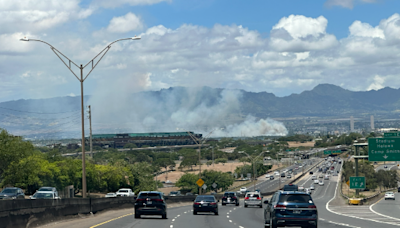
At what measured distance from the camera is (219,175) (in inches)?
5256

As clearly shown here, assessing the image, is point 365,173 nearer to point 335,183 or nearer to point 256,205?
point 335,183

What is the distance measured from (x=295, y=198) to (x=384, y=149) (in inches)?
1463

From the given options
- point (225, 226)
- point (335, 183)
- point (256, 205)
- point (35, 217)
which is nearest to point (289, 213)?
point (225, 226)

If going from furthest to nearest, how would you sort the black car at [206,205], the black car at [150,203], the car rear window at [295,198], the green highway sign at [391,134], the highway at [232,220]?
the green highway sign at [391,134] < the black car at [206,205] < the black car at [150,203] < the highway at [232,220] < the car rear window at [295,198]

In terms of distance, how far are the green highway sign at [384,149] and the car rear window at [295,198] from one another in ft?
120

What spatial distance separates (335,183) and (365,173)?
53.4 feet

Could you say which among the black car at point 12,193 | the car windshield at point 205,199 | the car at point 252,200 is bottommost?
the car at point 252,200

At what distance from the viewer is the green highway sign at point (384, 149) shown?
56.3m

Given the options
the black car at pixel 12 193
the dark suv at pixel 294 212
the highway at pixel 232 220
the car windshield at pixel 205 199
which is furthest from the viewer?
the black car at pixel 12 193

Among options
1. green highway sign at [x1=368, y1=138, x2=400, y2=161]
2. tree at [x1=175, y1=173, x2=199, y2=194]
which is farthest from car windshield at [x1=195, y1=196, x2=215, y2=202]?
tree at [x1=175, y1=173, x2=199, y2=194]

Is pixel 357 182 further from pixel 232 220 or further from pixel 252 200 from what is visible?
pixel 232 220

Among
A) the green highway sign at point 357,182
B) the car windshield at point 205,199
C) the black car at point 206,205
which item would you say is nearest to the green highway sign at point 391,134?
the green highway sign at point 357,182

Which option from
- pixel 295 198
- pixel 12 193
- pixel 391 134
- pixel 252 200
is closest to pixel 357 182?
pixel 391 134

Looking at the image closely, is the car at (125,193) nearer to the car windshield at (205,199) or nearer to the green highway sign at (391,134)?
the car windshield at (205,199)
